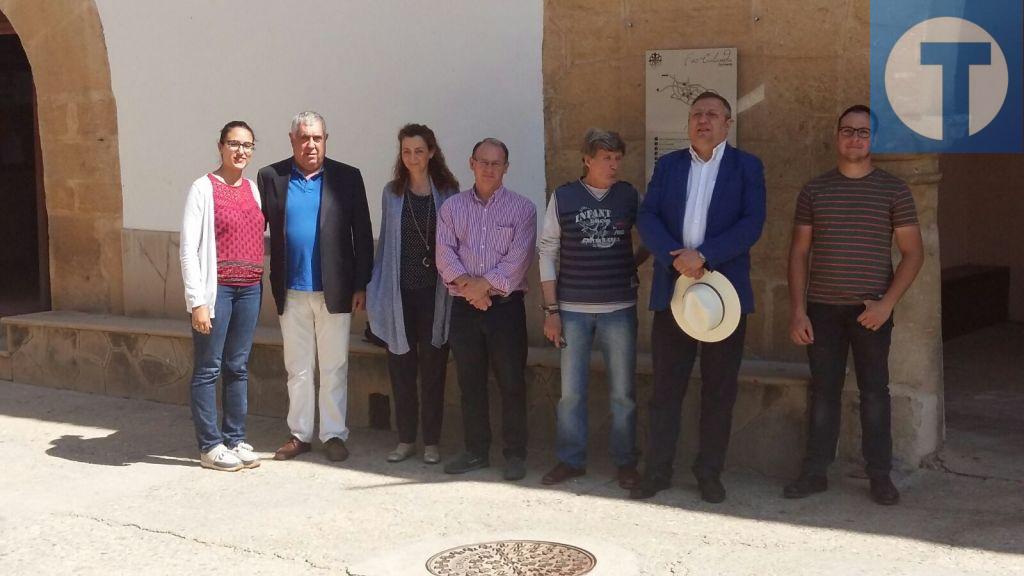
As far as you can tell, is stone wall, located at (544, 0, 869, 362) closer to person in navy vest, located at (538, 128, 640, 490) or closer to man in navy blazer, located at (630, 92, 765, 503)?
man in navy blazer, located at (630, 92, 765, 503)

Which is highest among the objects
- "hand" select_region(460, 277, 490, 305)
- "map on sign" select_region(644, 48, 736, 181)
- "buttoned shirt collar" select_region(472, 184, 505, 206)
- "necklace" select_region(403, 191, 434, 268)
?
"map on sign" select_region(644, 48, 736, 181)

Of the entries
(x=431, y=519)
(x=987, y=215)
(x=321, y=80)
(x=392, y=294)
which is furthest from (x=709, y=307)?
(x=987, y=215)

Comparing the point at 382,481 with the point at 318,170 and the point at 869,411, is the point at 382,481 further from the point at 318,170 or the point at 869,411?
the point at 869,411

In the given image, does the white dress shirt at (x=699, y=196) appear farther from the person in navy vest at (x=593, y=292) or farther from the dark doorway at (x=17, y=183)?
the dark doorway at (x=17, y=183)

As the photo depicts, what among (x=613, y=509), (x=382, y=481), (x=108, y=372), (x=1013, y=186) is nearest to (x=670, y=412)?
(x=613, y=509)

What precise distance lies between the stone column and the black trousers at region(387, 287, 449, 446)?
199 centimetres

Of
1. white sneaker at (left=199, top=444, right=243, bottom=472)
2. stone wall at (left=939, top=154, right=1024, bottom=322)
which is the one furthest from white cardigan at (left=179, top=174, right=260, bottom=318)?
stone wall at (left=939, top=154, right=1024, bottom=322)

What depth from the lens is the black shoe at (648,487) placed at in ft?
18.6

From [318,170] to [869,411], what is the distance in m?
2.92

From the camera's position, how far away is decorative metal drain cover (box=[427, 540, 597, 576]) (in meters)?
4.78

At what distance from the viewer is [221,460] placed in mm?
6391

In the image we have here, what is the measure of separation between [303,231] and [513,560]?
2259 mm

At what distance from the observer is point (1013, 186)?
9.77 meters

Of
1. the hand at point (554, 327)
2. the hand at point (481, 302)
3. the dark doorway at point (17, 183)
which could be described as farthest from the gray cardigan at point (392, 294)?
the dark doorway at point (17, 183)
